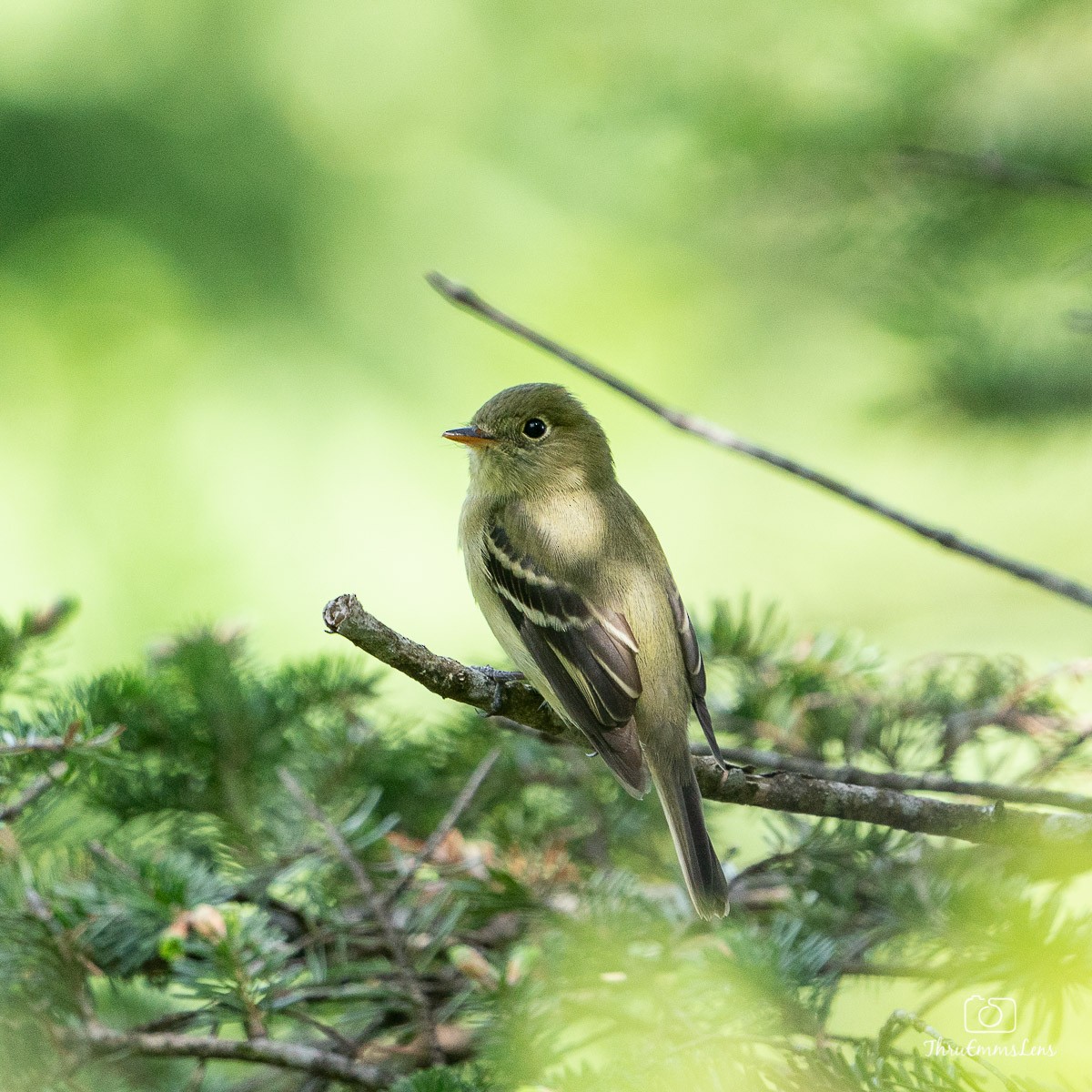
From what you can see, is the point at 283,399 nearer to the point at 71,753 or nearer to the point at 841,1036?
the point at 71,753

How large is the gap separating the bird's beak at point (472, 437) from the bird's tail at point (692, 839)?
1005mm

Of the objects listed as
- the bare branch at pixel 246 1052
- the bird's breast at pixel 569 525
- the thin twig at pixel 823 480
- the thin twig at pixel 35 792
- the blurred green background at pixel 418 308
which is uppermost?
the blurred green background at pixel 418 308

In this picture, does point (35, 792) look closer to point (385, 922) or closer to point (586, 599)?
point (385, 922)

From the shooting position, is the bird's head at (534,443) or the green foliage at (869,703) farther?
the bird's head at (534,443)

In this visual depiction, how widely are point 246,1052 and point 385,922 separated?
297mm

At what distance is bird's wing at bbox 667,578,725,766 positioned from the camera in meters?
2.39

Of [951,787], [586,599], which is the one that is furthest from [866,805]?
[586,599]

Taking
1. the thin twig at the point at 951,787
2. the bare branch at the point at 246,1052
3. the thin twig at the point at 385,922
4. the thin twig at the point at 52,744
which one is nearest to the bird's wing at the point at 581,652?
the thin twig at the point at 951,787

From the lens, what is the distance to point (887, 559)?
225 inches

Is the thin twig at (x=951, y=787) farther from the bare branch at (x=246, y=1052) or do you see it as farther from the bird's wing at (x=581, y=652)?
the bare branch at (x=246, y=1052)

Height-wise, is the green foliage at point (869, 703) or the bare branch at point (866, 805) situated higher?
the green foliage at point (869, 703)

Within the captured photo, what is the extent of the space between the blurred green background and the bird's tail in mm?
1792

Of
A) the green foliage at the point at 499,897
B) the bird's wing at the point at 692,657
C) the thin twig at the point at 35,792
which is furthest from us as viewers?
the bird's wing at the point at 692,657

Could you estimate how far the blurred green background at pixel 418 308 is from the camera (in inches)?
185
